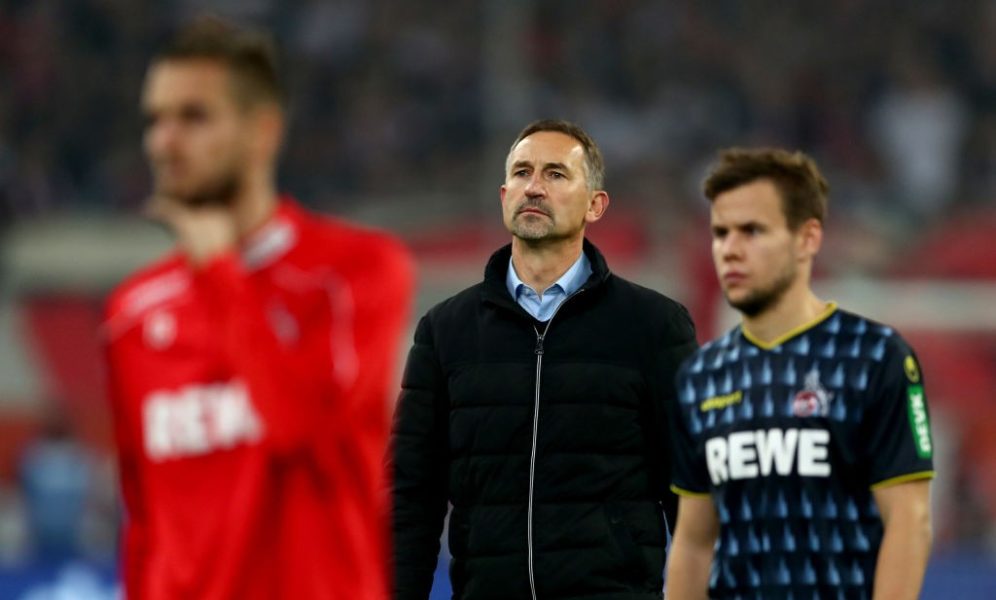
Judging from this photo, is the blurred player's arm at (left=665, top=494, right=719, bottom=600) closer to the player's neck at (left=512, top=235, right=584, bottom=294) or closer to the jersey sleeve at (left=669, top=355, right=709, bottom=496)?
the jersey sleeve at (left=669, top=355, right=709, bottom=496)

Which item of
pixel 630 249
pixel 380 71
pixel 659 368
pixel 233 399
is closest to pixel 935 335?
pixel 630 249

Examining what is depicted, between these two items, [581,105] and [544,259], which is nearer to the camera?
[544,259]

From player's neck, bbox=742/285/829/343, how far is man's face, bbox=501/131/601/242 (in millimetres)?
501

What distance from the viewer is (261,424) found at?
→ 3213mm

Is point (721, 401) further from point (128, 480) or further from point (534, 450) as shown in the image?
point (128, 480)

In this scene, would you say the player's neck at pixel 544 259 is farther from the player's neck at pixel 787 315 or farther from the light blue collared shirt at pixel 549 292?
the player's neck at pixel 787 315

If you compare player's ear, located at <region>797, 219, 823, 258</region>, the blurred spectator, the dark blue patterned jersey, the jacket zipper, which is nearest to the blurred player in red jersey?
the jacket zipper

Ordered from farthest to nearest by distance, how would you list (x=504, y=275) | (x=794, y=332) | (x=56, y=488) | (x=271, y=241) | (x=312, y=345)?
(x=56, y=488)
(x=504, y=275)
(x=794, y=332)
(x=271, y=241)
(x=312, y=345)

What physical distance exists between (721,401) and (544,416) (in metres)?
0.42

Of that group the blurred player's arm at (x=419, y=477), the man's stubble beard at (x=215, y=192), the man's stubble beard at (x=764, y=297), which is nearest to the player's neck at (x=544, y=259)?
the blurred player's arm at (x=419, y=477)

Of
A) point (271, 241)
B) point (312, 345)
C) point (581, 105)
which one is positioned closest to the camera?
point (312, 345)

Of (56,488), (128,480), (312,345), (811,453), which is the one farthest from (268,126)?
(56,488)

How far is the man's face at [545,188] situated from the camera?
4625mm

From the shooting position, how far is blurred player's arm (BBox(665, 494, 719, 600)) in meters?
4.57
